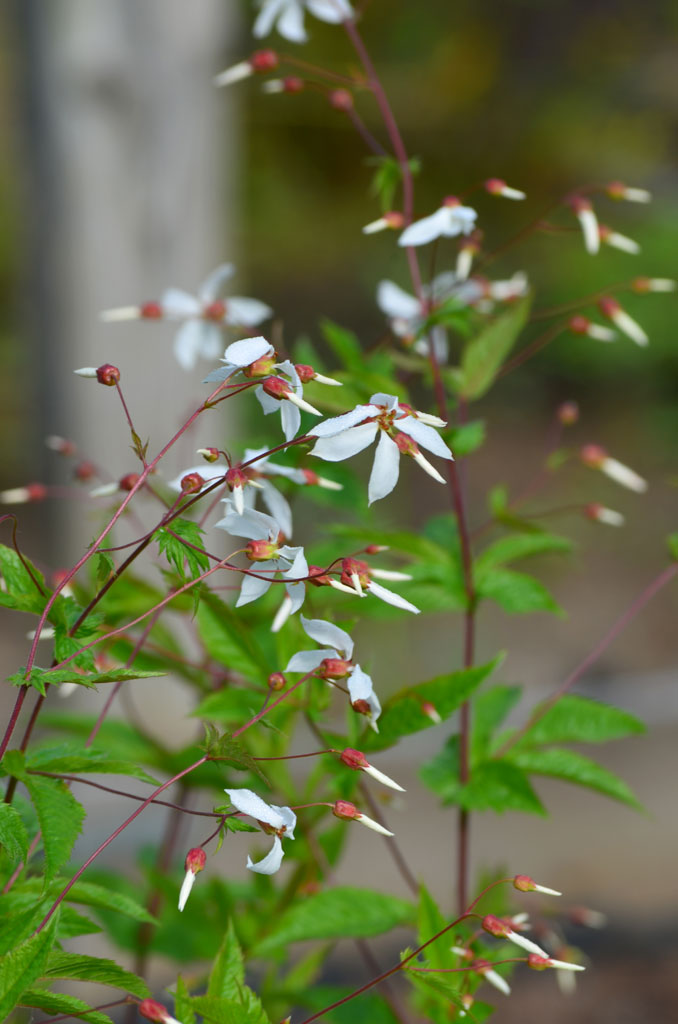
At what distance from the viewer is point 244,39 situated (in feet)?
12.4

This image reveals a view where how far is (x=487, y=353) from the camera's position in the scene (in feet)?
2.41

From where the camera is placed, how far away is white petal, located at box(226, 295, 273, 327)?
85 cm

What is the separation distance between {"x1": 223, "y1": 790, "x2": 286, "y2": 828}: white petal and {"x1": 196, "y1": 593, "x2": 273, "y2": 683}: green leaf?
18cm

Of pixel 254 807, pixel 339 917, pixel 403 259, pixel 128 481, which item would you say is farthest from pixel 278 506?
pixel 403 259

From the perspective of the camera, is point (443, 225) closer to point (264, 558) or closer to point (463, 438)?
point (463, 438)

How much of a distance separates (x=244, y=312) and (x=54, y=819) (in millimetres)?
484

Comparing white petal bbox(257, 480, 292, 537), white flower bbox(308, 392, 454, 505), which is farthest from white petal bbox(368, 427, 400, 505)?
white petal bbox(257, 480, 292, 537)

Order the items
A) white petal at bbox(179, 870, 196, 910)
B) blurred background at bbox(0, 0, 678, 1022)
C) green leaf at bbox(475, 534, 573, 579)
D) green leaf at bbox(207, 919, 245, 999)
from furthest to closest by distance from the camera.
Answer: blurred background at bbox(0, 0, 678, 1022)
green leaf at bbox(475, 534, 573, 579)
green leaf at bbox(207, 919, 245, 999)
white petal at bbox(179, 870, 196, 910)

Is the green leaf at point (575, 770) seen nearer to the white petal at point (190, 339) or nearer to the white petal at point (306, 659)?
the white petal at point (306, 659)

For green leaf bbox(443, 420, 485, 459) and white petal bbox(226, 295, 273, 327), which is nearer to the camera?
green leaf bbox(443, 420, 485, 459)

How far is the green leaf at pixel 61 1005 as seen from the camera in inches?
18.2

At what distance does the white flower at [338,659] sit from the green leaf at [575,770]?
0.22 metres

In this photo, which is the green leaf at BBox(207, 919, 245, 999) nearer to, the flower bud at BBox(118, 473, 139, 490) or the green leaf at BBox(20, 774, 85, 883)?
the green leaf at BBox(20, 774, 85, 883)

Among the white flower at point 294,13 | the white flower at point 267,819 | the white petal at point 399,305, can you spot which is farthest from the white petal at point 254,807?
the white flower at point 294,13
